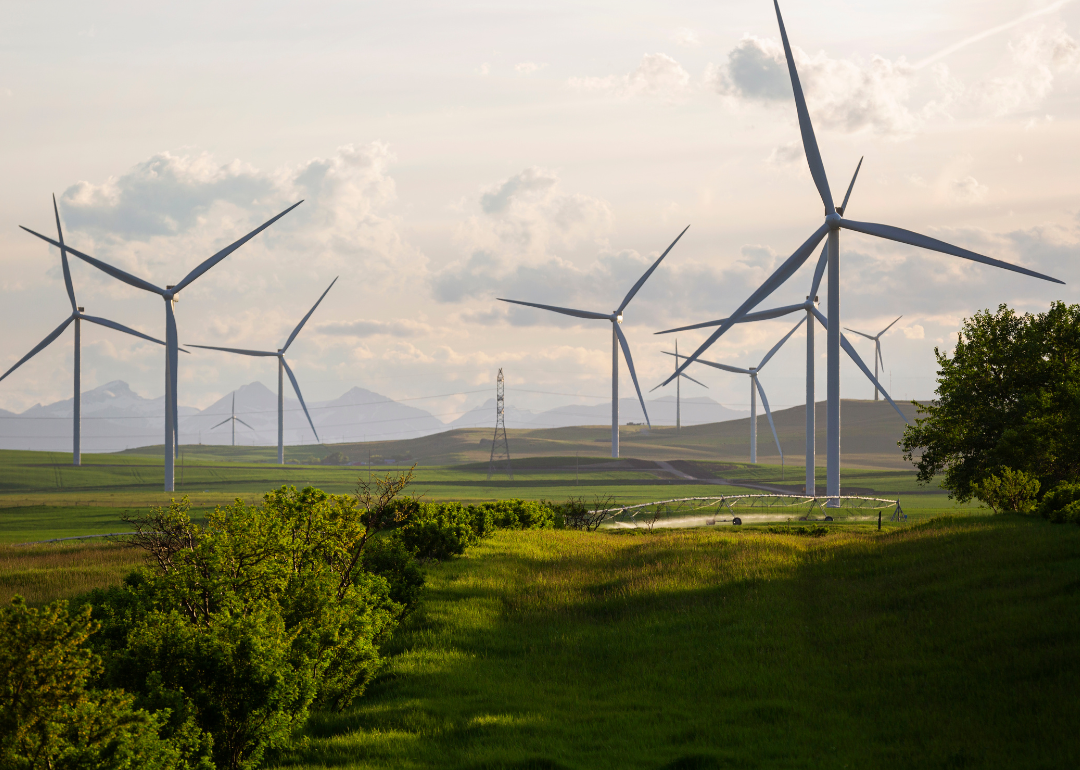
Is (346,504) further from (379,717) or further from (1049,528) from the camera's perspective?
(1049,528)

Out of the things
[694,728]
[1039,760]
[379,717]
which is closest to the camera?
[1039,760]

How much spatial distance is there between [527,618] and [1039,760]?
12678 mm

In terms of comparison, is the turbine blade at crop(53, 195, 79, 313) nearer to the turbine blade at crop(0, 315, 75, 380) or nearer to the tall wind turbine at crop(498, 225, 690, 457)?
the turbine blade at crop(0, 315, 75, 380)

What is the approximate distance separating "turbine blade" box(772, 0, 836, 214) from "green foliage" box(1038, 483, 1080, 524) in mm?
34197

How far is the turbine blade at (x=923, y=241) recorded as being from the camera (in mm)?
42594

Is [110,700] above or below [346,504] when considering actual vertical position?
below

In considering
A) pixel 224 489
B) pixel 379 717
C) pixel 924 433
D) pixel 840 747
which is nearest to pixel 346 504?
pixel 379 717

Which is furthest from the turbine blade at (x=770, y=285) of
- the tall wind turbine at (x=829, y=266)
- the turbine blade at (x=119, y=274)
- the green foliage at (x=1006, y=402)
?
the turbine blade at (x=119, y=274)

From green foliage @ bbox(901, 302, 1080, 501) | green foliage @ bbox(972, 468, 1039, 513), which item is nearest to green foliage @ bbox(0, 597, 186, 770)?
green foliage @ bbox(972, 468, 1039, 513)

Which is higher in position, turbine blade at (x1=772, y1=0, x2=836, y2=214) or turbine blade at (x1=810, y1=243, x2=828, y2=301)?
turbine blade at (x1=772, y1=0, x2=836, y2=214)

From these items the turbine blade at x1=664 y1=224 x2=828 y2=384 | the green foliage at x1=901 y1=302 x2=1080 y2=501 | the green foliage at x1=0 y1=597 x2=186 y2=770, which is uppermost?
the turbine blade at x1=664 y1=224 x2=828 y2=384

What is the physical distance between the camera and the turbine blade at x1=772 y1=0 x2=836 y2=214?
56.0 metres

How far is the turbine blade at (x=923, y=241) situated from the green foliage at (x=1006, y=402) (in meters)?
2.13

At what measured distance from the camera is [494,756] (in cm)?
1195
